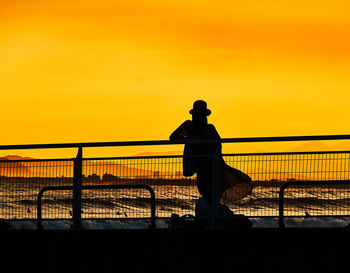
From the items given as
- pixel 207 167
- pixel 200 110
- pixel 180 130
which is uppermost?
pixel 200 110

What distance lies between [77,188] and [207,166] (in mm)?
2399

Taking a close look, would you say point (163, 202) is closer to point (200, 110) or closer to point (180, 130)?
point (180, 130)

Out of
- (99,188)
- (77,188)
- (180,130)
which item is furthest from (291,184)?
(77,188)

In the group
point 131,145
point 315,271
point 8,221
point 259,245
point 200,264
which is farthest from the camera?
point 8,221

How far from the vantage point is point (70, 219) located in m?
13.4

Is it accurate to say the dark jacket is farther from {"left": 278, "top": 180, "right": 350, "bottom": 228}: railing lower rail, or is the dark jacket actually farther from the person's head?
{"left": 278, "top": 180, "right": 350, "bottom": 228}: railing lower rail

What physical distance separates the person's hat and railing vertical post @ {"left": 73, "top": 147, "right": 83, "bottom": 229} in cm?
237

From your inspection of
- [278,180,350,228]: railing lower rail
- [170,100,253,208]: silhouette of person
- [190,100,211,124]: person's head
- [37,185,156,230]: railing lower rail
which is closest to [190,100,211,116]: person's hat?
[190,100,211,124]: person's head

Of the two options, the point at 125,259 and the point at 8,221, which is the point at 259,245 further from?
the point at 8,221

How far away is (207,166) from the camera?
13031 mm

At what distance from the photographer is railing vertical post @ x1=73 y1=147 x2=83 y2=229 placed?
13320mm

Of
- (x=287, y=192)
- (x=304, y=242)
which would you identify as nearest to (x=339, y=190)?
(x=287, y=192)

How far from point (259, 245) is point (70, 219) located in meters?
4.62

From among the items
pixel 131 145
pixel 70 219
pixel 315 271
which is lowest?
pixel 315 271
